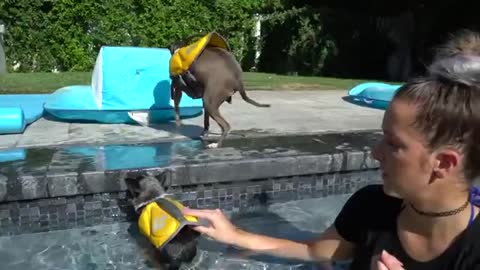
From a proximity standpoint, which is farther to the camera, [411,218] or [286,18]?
[286,18]

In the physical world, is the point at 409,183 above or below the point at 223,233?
above

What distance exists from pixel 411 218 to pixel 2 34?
13.6 meters

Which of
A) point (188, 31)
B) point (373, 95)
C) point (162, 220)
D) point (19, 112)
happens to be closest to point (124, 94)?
point (19, 112)

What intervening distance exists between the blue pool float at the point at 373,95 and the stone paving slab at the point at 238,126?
0.21 meters

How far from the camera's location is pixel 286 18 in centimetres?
1631

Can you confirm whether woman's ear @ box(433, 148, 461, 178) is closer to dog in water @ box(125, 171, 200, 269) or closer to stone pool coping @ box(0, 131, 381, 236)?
dog in water @ box(125, 171, 200, 269)

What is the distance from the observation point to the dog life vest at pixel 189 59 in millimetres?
4750

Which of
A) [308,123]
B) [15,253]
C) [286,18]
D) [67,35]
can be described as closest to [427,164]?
[15,253]

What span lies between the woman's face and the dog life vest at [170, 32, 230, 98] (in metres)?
3.31

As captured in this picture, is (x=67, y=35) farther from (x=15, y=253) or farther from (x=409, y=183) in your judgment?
(x=409, y=183)

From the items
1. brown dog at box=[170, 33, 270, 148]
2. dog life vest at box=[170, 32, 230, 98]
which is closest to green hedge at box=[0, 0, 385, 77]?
dog life vest at box=[170, 32, 230, 98]

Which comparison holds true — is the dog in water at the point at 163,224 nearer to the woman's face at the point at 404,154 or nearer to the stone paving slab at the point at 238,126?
the woman's face at the point at 404,154

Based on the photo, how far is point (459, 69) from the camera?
1446 millimetres

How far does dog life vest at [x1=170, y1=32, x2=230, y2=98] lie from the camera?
4750mm
